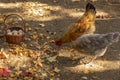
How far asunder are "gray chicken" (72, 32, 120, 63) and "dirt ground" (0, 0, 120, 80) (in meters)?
0.32

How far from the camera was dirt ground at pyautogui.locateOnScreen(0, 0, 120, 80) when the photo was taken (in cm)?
542

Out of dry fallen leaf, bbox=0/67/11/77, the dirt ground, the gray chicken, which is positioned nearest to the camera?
dry fallen leaf, bbox=0/67/11/77

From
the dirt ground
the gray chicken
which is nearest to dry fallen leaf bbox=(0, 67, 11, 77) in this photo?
the dirt ground

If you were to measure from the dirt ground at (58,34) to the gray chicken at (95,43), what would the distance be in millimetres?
324

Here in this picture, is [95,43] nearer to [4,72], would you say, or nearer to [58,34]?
[58,34]

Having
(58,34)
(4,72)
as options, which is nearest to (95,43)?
(58,34)

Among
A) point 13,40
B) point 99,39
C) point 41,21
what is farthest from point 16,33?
point 99,39

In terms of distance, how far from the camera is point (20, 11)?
301 inches

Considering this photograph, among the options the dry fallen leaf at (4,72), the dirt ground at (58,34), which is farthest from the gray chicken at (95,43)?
the dry fallen leaf at (4,72)

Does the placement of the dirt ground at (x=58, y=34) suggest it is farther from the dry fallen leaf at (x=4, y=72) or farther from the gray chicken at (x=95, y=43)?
the gray chicken at (x=95, y=43)

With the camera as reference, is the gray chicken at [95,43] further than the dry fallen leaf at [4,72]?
Yes

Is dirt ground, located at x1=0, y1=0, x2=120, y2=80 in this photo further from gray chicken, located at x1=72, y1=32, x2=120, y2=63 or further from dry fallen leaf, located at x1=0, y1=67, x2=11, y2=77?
gray chicken, located at x1=72, y1=32, x2=120, y2=63

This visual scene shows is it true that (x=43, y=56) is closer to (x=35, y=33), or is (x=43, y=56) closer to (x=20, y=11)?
(x=35, y=33)

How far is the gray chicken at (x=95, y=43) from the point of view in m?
5.28
